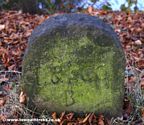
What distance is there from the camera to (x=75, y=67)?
4.09 metres

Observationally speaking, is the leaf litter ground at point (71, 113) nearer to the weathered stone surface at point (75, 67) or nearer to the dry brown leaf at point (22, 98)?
the dry brown leaf at point (22, 98)

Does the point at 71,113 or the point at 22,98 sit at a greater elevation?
the point at 22,98

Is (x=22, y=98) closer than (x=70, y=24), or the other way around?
(x=70, y=24)

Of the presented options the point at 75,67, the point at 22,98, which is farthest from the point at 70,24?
the point at 22,98

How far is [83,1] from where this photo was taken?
34.7 ft

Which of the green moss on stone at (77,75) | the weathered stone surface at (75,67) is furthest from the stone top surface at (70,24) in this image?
the green moss on stone at (77,75)

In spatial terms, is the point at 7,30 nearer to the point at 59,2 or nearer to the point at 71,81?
the point at 71,81

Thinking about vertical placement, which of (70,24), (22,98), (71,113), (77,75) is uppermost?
(70,24)

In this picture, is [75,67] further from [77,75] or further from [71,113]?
[71,113]

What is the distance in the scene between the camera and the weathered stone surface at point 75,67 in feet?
13.2

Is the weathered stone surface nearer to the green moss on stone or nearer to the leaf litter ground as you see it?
the green moss on stone

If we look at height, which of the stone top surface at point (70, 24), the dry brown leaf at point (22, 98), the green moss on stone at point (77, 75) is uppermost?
the stone top surface at point (70, 24)

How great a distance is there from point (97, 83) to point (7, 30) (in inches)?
121

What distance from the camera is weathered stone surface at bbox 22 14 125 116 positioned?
13.2ft
